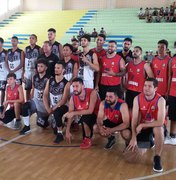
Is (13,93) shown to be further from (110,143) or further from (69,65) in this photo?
(110,143)

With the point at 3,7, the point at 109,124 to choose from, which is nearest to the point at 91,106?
the point at 109,124

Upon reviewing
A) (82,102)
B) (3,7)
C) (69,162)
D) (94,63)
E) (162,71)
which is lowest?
(69,162)

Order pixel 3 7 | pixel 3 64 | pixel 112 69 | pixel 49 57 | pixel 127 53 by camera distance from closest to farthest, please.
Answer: pixel 112 69 < pixel 127 53 < pixel 49 57 < pixel 3 64 < pixel 3 7

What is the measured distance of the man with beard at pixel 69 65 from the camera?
169 inches

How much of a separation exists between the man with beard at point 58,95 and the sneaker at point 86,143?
0.37 metres

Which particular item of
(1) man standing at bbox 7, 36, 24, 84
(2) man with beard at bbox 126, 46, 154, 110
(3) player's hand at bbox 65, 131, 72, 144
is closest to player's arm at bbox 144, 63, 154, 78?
(2) man with beard at bbox 126, 46, 154, 110

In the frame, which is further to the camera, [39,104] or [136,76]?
[39,104]

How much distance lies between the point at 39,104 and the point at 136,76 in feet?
5.20

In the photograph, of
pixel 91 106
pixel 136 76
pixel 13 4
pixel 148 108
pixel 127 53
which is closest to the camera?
pixel 148 108

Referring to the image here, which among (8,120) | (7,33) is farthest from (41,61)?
(7,33)

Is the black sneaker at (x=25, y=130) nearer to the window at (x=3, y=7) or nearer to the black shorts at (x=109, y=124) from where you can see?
the black shorts at (x=109, y=124)

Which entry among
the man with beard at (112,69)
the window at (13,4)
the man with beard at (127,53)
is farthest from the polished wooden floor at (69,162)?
the window at (13,4)

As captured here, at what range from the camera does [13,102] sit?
4.29 m

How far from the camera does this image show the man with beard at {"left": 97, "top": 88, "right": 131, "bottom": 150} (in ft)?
10.9
